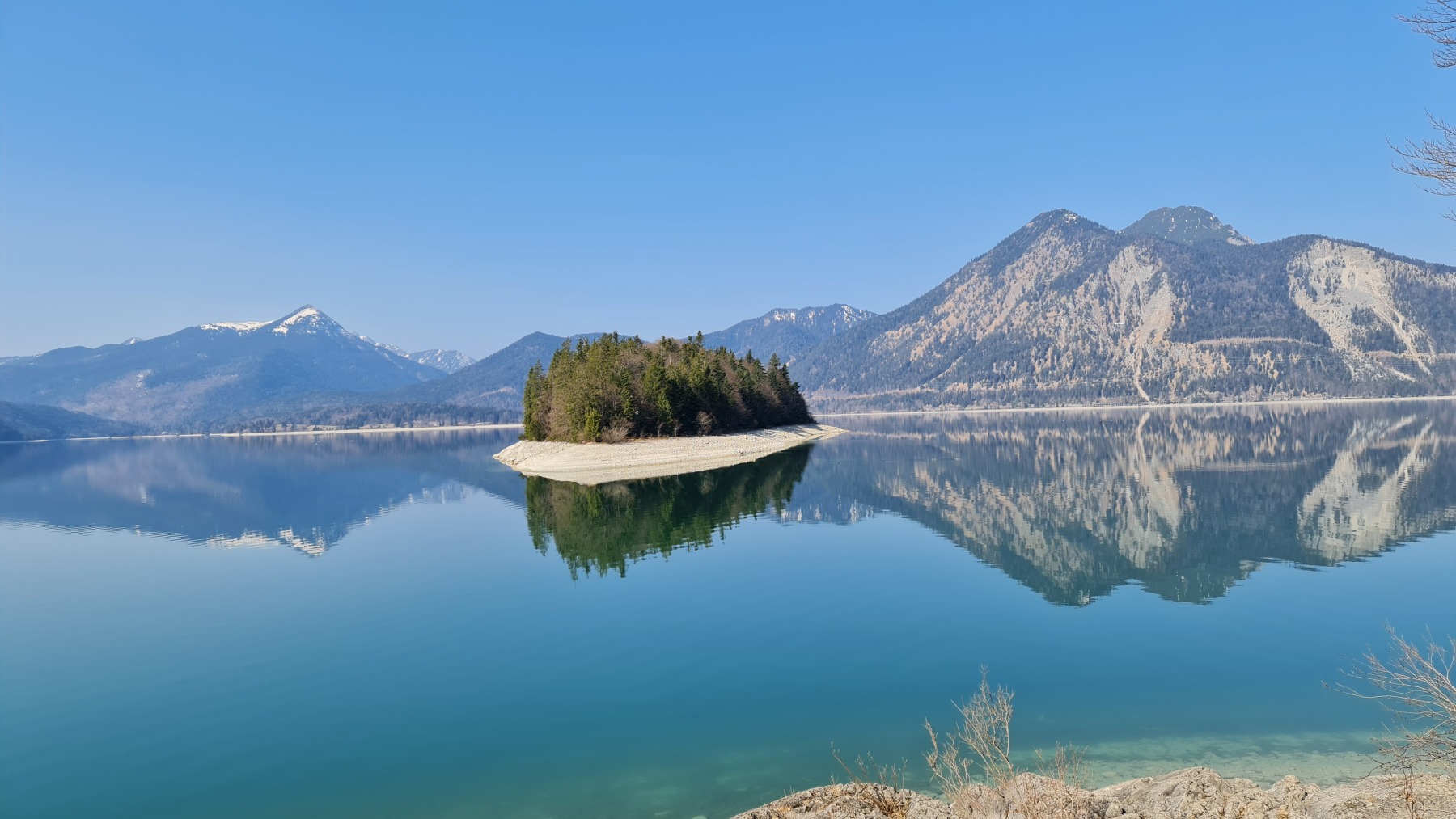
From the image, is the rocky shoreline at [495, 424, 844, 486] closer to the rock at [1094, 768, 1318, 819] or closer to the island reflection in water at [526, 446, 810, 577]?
the island reflection in water at [526, 446, 810, 577]

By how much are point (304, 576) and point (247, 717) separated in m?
21.3

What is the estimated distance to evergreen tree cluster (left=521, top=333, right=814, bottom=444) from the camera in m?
102

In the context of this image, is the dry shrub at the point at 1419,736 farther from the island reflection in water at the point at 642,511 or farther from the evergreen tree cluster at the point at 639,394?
the evergreen tree cluster at the point at 639,394

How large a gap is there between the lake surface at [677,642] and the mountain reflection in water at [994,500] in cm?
54

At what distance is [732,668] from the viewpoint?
853 inches

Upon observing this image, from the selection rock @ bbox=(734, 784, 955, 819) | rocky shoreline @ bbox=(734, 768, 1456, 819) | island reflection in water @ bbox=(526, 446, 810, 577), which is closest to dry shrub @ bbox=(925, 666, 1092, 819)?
rocky shoreline @ bbox=(734, 768, 1456, 819)

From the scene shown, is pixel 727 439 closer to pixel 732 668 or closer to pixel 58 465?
pixel 732 668

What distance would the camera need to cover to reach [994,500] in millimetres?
57281

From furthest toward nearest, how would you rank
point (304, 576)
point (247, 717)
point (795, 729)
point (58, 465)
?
point (58, 465) < point (304, 576) < point (247, 717) < point (795, 729)

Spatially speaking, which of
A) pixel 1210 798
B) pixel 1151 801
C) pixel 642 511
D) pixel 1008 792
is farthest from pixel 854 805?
pixel 642 511

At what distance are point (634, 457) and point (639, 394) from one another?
13966 mm

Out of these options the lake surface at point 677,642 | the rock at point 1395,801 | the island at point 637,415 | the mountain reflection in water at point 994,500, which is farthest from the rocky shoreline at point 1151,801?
the island at point 637,415

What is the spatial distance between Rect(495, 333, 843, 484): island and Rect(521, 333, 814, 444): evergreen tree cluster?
0.52 ft

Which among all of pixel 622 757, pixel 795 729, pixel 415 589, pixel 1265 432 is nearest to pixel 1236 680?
pixel 795 729
